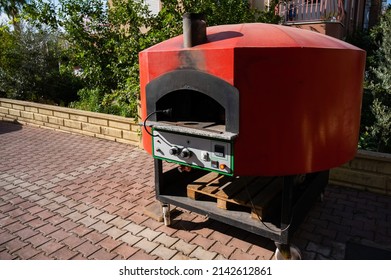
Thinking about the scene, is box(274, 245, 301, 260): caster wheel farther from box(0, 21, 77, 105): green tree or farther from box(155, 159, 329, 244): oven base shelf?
box(0, 21, 77, 105): green tree

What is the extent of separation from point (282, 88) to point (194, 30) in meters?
0.92

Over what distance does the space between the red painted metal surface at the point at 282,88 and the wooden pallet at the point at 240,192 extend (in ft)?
2.04

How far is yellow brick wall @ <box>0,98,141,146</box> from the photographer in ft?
23.0

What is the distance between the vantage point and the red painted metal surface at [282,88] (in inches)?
96.8

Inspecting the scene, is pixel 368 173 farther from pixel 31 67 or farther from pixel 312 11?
pixel 31 67

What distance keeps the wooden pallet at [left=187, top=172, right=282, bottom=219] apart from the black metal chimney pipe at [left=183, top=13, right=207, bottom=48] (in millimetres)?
1543

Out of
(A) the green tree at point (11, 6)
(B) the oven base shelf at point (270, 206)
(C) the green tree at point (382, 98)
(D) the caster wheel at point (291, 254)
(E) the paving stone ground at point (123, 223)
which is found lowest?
(E) the paving stone ground at point (123, 223)

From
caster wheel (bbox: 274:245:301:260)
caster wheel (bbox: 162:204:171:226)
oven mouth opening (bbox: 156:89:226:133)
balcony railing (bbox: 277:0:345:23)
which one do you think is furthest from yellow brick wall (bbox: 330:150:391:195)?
balcony railing (bbox: 277:0:345:23)

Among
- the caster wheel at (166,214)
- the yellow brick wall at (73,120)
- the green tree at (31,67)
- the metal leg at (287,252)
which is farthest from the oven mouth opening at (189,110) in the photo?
the green tree at (31,67)

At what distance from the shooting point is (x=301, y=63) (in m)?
2.48

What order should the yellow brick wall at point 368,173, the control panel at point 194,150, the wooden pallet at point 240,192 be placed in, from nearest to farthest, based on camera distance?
1. the control panel at point 194,150
2. the wooden pallet at point 240,192
3. the yellow brick wall at point 368,173

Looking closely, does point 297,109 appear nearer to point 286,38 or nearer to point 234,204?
point 286,38

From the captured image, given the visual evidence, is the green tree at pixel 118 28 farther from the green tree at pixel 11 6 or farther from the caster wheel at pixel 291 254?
the green tree at pixel 11 6

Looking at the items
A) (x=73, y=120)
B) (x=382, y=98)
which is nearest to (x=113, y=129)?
(x=73, y=120)
